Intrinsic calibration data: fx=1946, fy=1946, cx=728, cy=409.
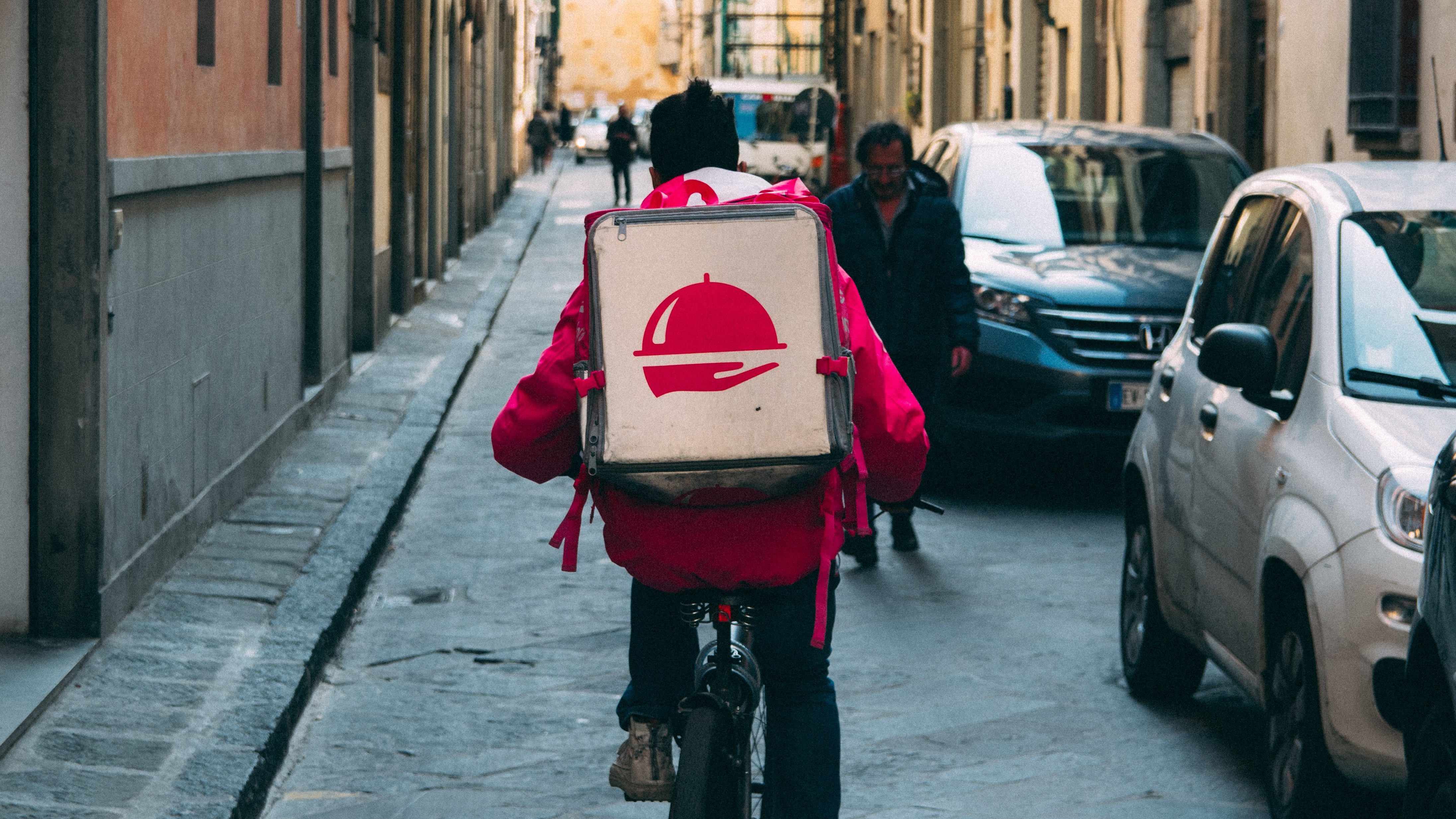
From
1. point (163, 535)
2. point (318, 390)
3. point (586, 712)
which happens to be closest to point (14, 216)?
point (163, 535)

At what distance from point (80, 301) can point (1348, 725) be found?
3664 millimetres

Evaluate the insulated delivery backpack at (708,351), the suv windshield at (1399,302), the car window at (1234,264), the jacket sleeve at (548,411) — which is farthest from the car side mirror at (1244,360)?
the jacket sleeve at (548,411)

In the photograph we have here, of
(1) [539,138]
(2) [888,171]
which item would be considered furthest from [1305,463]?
(1) [539,138]

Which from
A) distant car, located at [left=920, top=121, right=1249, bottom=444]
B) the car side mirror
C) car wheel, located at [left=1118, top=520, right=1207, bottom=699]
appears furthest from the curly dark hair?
the car side mirror

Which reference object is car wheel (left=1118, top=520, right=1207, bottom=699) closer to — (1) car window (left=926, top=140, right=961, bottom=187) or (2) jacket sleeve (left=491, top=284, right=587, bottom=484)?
(2) jacket sleeve (left=491, top=284, right=587, bottom=484)

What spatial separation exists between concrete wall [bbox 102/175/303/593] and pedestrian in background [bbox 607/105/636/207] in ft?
77.7

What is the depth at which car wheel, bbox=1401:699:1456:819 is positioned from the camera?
10.2 feet

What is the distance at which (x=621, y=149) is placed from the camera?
3500 centimetres

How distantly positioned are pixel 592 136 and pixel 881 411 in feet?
189

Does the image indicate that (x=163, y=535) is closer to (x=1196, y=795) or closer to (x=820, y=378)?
(x=1196, y=795)

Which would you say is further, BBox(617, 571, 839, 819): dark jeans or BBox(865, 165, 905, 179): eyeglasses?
BBox(865, 165, 905, 179): eyeglasses

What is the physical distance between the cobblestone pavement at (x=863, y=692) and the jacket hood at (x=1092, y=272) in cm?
104

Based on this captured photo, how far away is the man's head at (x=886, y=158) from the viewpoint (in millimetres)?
7574

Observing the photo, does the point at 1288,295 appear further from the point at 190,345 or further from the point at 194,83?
the point at 194,83
